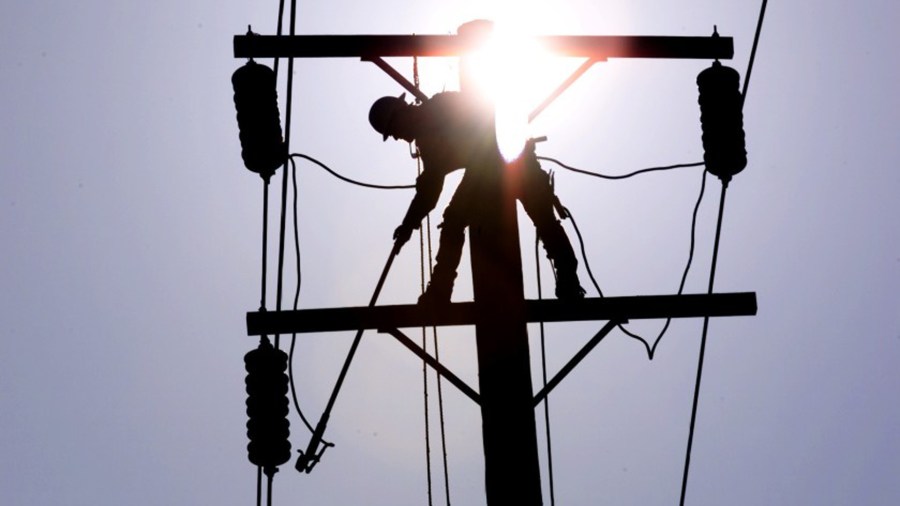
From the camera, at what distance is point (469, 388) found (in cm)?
629

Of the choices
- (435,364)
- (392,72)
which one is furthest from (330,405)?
(392,72)

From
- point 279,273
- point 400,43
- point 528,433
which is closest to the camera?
point 528,433

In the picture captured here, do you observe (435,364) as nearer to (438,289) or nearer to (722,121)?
(438,289)

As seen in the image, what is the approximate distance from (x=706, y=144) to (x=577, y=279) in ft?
4.33

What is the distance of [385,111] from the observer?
7.24 meters

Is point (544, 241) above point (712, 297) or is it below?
above

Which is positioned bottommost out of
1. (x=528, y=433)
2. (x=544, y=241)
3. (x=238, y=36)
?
(x=528, y=433)

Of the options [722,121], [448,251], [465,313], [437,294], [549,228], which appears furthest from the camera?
[722,121]

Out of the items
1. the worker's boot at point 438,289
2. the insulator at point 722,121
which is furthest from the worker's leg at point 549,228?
the insulator at point 722,121

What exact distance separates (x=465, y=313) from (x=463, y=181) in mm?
857

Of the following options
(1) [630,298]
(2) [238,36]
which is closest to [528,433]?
(1) [630,298]

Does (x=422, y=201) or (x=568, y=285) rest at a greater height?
(x=422, y=201)

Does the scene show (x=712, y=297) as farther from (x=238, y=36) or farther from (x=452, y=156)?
(x=238, y=36)

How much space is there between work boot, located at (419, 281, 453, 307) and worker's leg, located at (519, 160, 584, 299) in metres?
0.71
